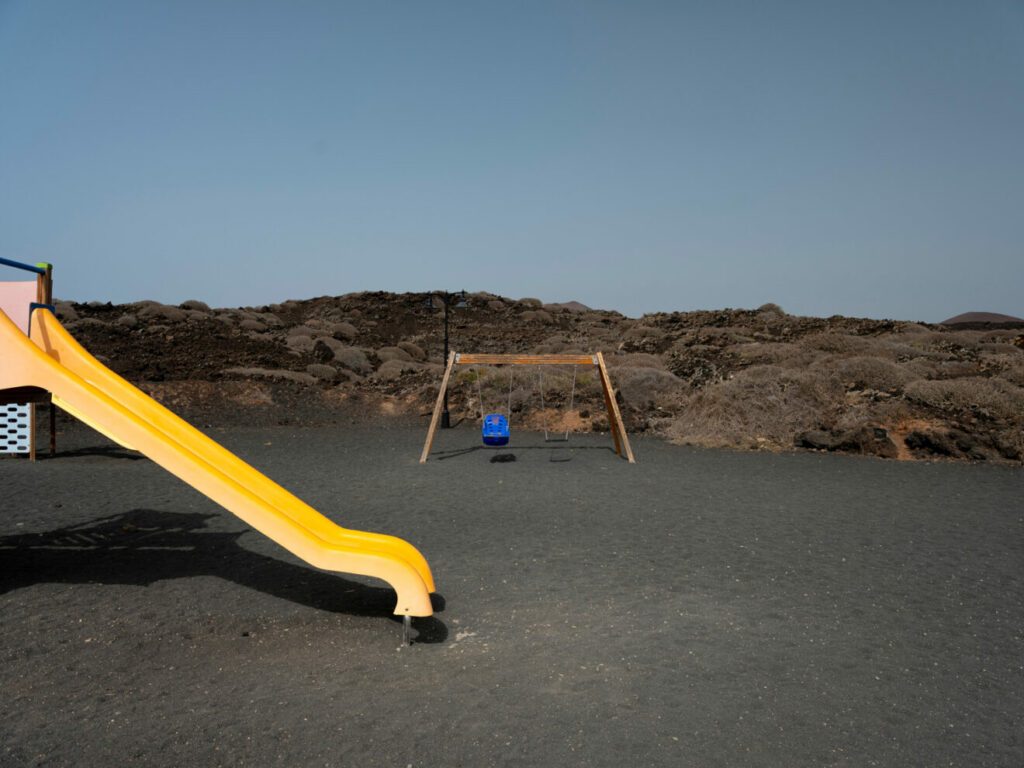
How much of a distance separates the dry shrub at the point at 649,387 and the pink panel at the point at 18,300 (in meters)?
15.8

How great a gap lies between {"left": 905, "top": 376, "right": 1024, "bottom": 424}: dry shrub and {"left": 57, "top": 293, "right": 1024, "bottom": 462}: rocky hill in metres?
0.04

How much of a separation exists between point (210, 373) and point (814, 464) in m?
19.8

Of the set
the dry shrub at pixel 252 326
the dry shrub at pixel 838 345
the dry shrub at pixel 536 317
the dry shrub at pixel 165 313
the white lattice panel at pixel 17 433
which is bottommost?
the white lattice panel at pixel 17 433

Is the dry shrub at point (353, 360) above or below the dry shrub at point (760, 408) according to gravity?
above

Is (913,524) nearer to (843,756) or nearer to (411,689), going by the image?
(843,756)

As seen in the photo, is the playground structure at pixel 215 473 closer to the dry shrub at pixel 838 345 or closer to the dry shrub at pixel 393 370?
the dry shrub at pixel 838 345

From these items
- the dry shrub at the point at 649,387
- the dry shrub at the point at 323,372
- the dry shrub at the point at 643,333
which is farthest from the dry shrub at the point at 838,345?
the dry shrub at the point at 323,372

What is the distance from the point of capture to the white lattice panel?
1222 cm

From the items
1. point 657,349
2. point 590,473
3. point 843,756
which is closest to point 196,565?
point 843,756

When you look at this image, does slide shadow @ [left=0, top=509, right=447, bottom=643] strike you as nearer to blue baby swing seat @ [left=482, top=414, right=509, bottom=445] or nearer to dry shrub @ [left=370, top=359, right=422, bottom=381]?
blue baby swing seat @ [left=482, top=414, right=509, bottom=445]

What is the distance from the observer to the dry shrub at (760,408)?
617 inches

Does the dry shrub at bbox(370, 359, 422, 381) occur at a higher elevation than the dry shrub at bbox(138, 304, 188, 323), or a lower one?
lower

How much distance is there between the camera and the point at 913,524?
769cm

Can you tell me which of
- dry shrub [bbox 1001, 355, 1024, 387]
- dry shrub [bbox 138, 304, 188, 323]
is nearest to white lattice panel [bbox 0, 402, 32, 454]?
dry shrub [bbox 1001, 355, 1024, 387]
